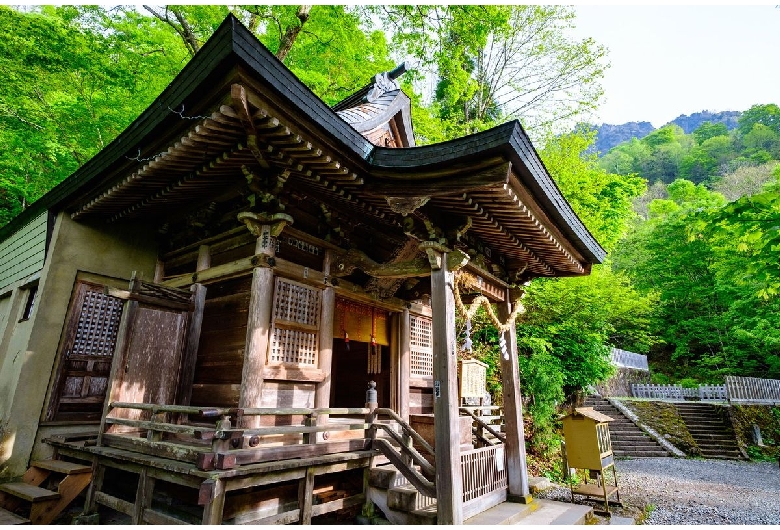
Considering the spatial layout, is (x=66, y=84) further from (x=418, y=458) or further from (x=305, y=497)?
(x=418, y=458)

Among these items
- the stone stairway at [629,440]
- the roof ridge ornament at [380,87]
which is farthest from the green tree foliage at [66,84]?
the stone stairway at [629,440]

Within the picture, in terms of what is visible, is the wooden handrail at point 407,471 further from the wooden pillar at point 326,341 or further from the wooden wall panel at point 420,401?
the wooden wall panel at point 420,401

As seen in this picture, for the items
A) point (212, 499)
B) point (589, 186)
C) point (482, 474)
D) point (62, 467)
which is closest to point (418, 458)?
point (482, 474)

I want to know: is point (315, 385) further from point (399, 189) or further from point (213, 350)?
point (399, 189)

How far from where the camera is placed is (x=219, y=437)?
4.31 meters

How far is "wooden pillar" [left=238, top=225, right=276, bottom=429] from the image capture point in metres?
5.29

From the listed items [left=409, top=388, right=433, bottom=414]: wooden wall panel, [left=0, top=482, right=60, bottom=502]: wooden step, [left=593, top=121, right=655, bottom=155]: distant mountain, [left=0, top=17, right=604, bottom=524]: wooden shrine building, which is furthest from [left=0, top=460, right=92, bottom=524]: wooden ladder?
[left=593, top=121, right=655, bottom=155]: distant mountain

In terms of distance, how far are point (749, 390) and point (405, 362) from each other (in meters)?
21.0

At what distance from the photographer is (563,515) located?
642 centimetres

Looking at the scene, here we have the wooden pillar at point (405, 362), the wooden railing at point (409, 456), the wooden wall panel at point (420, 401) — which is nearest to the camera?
the wooden railing at point (409, 456)

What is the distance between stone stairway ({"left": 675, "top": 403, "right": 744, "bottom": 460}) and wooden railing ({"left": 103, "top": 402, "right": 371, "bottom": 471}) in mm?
16845

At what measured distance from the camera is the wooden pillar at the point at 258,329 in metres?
5.29

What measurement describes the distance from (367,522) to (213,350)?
3.44m

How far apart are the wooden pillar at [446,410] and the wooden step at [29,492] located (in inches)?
210
